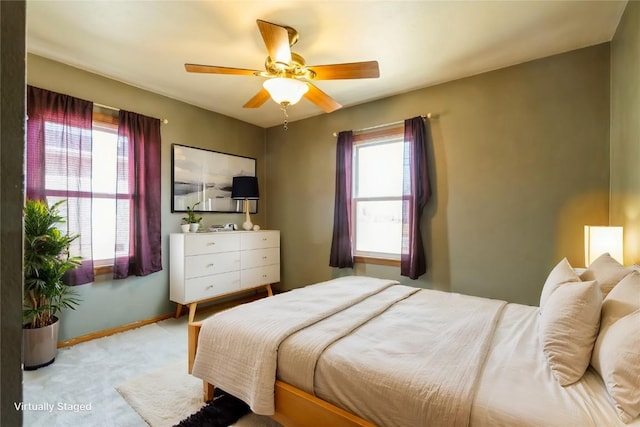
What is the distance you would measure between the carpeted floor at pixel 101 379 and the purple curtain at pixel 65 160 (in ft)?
2.27

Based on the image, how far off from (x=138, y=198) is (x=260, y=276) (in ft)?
5.77

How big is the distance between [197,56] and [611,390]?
3.30 m

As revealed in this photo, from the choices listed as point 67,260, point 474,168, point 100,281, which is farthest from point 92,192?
point 474,168

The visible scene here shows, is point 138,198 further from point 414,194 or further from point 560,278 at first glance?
point 560,278

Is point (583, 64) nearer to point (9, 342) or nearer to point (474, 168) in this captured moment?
point (474, 168)

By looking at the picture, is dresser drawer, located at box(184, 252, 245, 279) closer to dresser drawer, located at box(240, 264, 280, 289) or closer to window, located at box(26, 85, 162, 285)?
dresser drawer, located at box(240, 264, 280, 289)

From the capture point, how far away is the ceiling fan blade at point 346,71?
2.08 metres

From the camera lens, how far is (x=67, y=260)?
254 cm

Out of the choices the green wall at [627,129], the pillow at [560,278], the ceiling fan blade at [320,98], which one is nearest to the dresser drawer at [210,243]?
the ceiling fan blade at [320,98]

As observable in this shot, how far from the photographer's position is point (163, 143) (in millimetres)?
3484

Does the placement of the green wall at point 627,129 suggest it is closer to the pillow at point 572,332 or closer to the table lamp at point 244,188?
the pillow at point 572,332

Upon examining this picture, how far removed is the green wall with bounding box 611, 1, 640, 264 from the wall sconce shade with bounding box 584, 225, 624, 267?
6 cm

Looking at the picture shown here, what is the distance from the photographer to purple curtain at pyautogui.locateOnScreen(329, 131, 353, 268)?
12.4ft

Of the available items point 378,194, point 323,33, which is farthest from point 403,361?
point 378,194
